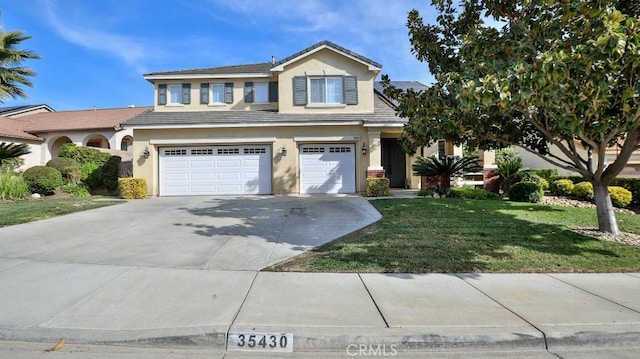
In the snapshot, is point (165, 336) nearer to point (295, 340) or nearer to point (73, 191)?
point (295, 340)

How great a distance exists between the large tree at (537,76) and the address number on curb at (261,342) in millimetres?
4272

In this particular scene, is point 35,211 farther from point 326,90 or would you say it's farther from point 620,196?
point 620,196

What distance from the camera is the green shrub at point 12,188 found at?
1476 centimetres

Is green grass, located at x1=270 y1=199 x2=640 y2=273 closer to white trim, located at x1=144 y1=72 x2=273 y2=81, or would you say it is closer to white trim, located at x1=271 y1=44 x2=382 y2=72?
white trim, located at x1=271 y1=44 x2=382 y2=72

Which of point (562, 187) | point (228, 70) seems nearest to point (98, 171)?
point (228, 70)

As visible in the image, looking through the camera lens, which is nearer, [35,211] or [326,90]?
[35,211]

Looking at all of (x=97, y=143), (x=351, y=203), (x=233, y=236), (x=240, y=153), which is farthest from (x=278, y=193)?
(x=97, y=143)

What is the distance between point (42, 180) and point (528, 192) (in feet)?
68.0

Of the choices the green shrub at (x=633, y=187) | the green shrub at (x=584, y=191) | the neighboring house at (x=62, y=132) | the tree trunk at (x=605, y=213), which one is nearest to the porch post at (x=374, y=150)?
the green shrub at (x=584, y=191)

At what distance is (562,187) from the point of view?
14586mm

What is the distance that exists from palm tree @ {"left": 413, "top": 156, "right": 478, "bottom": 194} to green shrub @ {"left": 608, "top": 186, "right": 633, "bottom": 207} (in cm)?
474

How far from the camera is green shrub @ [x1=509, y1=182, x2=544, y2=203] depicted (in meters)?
13.1

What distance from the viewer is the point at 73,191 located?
16.8 metres

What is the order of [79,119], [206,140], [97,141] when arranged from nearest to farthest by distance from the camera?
[206,140] < [79,119] < [97,141]
